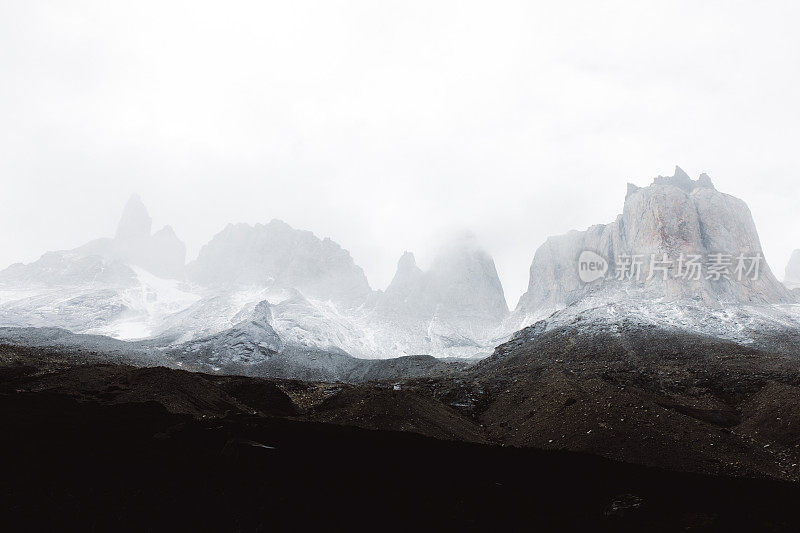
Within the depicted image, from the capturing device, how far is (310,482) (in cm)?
1886

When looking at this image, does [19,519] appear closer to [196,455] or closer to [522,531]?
[196,455]

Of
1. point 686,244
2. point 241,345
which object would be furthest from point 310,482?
point 686,244

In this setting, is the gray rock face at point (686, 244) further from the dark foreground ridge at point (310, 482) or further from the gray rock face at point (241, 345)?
the dark foreground ridge at point (310, 482)

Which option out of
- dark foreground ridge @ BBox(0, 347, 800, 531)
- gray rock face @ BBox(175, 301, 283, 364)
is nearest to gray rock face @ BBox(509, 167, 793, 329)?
gray rock face @ BBox(175, 301, 283, 364)

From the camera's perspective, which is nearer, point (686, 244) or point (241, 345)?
point (241, 345)

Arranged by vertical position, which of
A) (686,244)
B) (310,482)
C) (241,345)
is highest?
(686,244)

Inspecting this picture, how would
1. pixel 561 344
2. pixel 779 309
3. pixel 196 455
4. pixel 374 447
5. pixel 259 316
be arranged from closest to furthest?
pixel 196 455 → pixel 374 447 → pixel 561 344 → pixel 779 309 → pixel 259 316

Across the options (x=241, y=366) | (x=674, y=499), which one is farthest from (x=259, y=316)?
(x=674, y=499)

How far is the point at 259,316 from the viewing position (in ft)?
588

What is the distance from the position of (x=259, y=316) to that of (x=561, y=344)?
12710 centimetres

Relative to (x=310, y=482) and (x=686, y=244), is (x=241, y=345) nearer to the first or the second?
(x=310, y=482)

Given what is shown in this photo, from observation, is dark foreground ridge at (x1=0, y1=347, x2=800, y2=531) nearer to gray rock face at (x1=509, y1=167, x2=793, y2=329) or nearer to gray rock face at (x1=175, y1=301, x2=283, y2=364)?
gray rock face at (x1=175, y1=301, x2=283, y2=364)

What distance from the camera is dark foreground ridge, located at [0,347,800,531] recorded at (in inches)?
612

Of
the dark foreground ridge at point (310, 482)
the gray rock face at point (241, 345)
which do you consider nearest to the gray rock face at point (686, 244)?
the gray rock face at point (241, 345)
